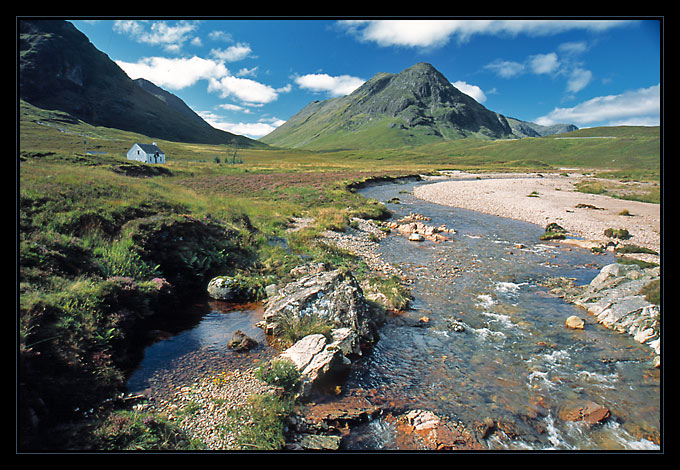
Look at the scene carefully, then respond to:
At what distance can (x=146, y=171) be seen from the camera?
48.8 metres

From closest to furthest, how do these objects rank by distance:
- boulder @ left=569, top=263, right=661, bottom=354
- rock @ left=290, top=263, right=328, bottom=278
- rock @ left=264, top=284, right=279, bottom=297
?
boulder @ left=569, top=263, right=661, bottom=354
rock @ left=264, top=284, right=279, bottom=297
rock @ left=290, top=263, right=328, bottom=278

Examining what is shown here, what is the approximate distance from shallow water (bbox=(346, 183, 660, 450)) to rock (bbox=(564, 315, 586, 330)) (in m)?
0.26

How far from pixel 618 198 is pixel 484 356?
47.0 meters

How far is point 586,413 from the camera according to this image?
21.2ft

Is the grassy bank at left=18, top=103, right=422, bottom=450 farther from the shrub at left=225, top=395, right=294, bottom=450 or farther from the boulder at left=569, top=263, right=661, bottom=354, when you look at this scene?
the boulder at left=569, top=263, right=661, bottom=354

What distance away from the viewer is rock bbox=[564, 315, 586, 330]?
10.1 metres

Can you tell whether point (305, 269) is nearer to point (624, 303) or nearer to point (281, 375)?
point (281, 375)

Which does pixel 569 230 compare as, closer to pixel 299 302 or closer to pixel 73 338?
pixel 299 302

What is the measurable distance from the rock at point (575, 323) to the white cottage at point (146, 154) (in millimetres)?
113700

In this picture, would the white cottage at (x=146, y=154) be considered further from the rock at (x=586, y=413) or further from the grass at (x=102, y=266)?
the rock at (x=586, y=413)

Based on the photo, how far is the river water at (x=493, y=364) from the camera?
6156mm

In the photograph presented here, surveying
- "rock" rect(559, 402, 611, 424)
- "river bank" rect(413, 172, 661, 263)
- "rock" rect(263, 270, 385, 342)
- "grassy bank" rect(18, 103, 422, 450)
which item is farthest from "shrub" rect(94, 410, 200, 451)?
"river bank" rect(413, 172, 661, 263)

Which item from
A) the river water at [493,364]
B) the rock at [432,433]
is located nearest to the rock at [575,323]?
the river water at [493,364]
